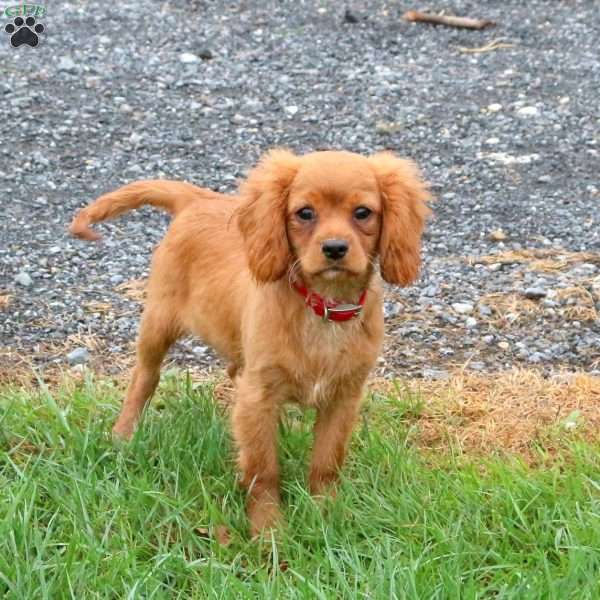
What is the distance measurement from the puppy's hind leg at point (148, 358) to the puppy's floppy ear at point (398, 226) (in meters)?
0.95

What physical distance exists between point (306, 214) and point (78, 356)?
1.68m

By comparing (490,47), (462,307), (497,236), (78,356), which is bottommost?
(78,356)

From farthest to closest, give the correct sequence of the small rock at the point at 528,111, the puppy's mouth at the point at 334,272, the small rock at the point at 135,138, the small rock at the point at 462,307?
the small rock at the point at 528,111
the small rock at the point at 135,138
the small rock at the point at 462,307
the puppy's mouth at the point at 334,272

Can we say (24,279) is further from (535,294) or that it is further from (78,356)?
(535,294)

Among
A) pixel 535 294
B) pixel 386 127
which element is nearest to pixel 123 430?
pixel 535 294

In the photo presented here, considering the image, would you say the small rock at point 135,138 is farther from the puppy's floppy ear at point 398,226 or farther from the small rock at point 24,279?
the puppy's floppy ear at point 398,226

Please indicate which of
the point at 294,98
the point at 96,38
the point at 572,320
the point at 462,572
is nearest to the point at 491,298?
the point at 572,320

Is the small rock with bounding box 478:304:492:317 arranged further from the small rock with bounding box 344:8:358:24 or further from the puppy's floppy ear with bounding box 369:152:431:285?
the small rock with bounding box 344:8:358:24

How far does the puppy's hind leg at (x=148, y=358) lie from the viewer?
3.87m

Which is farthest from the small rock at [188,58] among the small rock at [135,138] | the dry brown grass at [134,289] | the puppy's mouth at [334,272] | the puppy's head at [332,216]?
the puppy's mouth at [334,272]

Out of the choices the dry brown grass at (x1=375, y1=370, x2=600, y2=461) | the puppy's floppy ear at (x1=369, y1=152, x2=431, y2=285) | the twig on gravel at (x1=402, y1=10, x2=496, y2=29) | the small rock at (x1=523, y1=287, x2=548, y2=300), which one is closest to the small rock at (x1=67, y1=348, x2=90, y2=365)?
the dry brown grass at (x1=375, y1=370, x2=600, y2=461)

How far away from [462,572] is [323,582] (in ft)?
1.18

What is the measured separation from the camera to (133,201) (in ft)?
12.6


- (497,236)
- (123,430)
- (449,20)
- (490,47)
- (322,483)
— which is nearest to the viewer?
(322,483)
